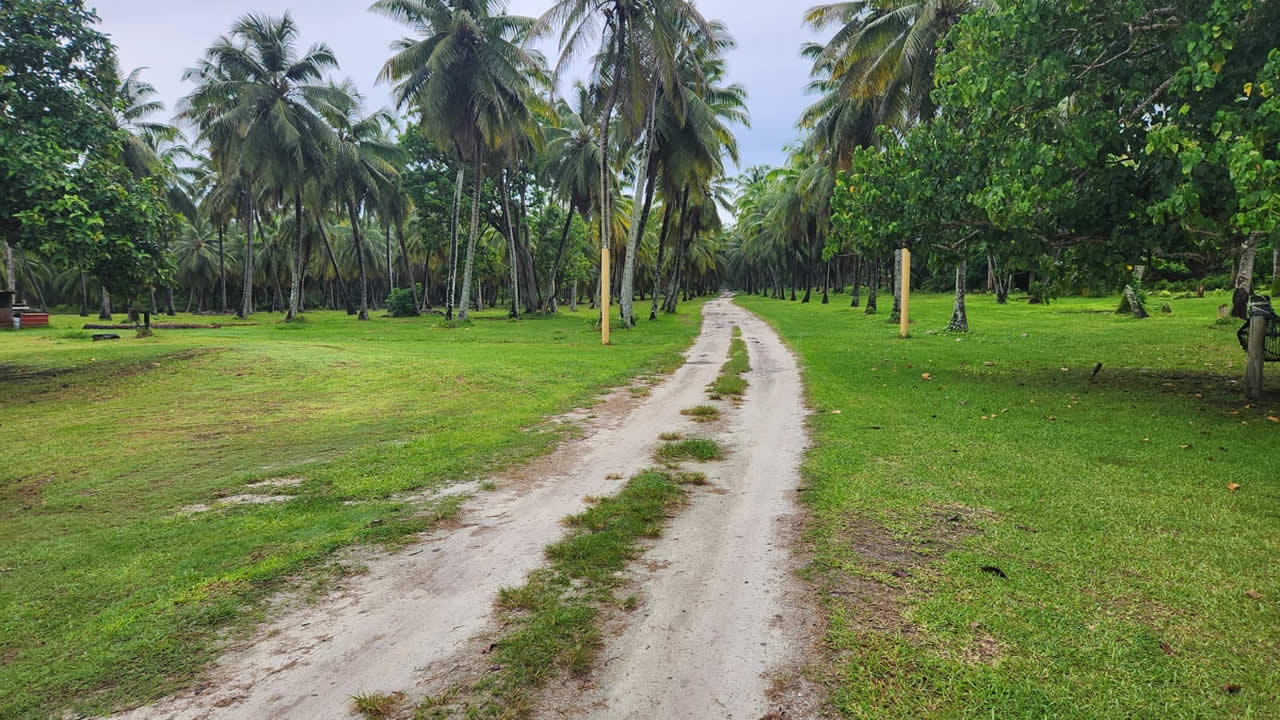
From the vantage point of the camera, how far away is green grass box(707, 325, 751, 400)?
382 inches

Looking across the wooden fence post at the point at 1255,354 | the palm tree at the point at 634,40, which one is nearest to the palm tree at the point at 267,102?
the palm tree at the point at 634,40

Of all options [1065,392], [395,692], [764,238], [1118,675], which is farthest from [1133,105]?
[764,238]

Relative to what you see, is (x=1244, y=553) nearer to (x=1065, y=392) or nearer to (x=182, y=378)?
(x=1065, y=392)

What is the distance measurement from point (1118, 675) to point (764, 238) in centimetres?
5536

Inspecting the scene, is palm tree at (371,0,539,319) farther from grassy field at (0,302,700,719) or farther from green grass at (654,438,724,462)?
green grass at (654,438,724,462)

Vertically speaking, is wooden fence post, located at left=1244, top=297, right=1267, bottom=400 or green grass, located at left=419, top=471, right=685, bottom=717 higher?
wooden fence post, located at left=1244, top=297, right=1267, bottom=400

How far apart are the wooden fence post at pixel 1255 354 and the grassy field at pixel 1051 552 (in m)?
0.20

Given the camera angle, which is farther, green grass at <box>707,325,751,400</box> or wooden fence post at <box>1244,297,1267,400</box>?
green grass at <box>707,325,751,400</box>

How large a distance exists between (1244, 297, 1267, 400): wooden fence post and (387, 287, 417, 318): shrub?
119 feet

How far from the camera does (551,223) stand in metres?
38.4

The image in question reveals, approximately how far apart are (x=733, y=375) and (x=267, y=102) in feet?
85.1

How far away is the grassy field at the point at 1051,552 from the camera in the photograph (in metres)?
2.48

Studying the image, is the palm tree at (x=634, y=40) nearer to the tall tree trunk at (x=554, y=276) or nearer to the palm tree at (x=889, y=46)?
the palm tree at (x=889, y=46)

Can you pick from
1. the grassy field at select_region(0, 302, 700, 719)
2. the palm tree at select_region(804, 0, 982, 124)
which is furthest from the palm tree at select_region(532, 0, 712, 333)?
the grassy field at select_region(0, 302, 700, 719)
